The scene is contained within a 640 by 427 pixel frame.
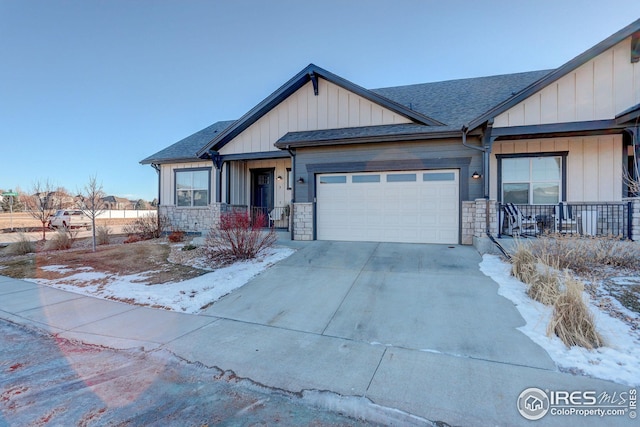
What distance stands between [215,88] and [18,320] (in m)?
16.7

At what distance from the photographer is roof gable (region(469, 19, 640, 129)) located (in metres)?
7.35

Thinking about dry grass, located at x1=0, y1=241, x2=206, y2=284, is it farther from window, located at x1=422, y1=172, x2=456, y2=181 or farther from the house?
window, located at x1=422, y1=172, x2=456, y2=181

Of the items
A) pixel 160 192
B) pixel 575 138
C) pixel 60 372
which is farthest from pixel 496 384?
pixel 160 192

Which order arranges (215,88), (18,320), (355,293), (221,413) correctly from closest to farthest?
(221,413)
(18,320)
(355,293)
(215,88)

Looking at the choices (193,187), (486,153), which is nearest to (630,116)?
(486,153)

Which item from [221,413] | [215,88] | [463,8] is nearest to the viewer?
[221,413]

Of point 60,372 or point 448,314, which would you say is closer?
point 60,372

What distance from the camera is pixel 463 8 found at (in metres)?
11.4

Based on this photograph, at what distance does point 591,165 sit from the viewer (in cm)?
880

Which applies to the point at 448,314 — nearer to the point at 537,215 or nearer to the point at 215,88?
the point at 537,215

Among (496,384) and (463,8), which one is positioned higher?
(463,8)

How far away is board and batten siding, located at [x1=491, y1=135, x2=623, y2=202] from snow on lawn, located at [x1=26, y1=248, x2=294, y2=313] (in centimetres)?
917

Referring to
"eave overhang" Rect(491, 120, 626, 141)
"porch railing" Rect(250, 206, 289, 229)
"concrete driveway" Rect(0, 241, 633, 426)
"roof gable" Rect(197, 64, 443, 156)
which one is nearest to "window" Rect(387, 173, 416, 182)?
"roof gable" Rect(197, 64, 443, 156)

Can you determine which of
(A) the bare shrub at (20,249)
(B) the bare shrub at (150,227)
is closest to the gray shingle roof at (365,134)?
(B) the bare shrub at (150,227)
